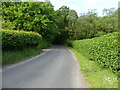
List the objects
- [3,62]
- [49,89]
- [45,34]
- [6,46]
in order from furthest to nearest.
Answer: [45,34] < [6,46] < [3,62] < [49,89]

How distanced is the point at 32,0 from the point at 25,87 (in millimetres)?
21482

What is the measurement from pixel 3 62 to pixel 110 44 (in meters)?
6.92

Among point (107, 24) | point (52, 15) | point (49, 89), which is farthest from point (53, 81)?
point (107, 24)

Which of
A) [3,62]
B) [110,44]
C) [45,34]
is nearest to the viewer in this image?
[110,44]

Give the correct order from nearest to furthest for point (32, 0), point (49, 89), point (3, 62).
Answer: point (49, 89), point (3, 62), point (32, 0)

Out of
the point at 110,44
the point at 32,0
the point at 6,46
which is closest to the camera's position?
the point at 110,44

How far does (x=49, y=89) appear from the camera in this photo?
4.82 metres

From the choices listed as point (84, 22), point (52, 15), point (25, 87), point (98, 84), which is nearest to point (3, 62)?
point (25, 87)

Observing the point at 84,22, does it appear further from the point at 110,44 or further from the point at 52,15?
the point at 110,44

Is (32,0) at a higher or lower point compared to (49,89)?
higher

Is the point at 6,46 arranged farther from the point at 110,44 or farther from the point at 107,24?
the point at 107,24

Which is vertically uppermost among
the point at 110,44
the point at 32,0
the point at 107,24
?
the point at 32,0

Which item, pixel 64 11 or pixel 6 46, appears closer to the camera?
pixel 6 46

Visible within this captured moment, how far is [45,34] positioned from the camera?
27500mm
